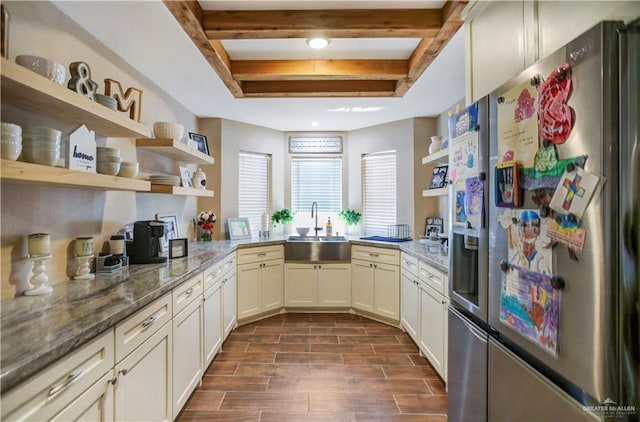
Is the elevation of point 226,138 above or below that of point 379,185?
above

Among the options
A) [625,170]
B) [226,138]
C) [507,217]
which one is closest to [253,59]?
[226,138]

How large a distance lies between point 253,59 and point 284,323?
2793 mm

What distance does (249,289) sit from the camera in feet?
11.1

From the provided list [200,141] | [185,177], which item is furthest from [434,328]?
[200,141]

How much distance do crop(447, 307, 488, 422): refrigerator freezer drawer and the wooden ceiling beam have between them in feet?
7.09

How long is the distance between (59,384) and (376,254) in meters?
2.96

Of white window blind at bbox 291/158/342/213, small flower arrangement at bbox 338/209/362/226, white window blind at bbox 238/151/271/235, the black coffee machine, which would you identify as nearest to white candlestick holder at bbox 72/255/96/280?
the black coffee machine

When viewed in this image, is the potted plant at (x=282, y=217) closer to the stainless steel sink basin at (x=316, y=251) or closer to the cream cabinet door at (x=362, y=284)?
the stainless steel sink basin at (x=316, y=251)

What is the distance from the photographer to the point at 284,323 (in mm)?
3436

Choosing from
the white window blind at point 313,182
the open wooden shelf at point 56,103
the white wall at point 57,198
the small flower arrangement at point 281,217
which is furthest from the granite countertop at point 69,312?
the white window blind at point 313,182

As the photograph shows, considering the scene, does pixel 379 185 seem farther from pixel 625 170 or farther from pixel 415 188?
pixel 625 170

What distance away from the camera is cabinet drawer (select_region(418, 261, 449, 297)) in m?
2.18

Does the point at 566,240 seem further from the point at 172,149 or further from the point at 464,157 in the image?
the point at 172,149

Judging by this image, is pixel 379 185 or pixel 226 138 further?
pixel 379 185
